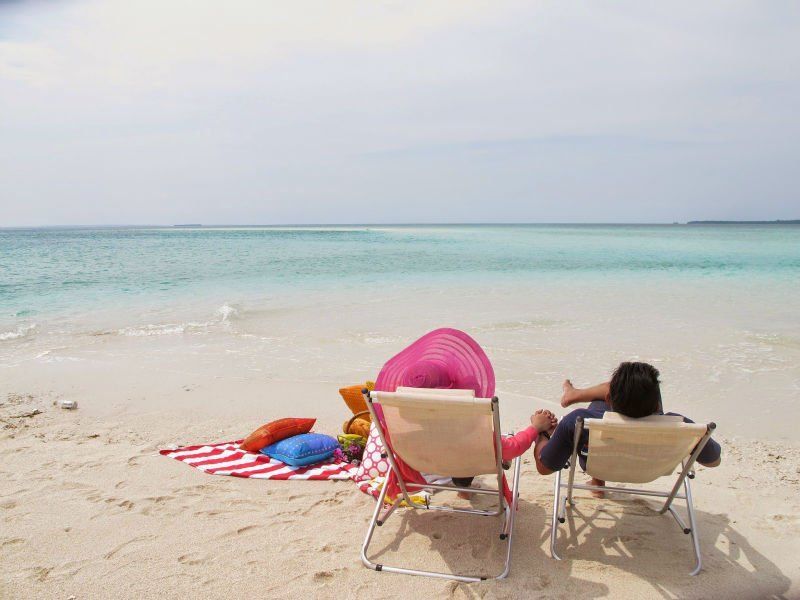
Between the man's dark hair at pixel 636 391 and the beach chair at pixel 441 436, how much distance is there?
622 mm

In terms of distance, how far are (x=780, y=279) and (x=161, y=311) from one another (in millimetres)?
18557

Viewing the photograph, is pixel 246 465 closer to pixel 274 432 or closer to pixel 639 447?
pixel 274 432

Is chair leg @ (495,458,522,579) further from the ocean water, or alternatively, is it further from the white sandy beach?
the ocean water

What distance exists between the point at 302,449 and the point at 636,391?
8.16ft

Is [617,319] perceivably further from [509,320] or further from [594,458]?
[594,458]

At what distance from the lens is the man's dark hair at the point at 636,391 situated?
291cm

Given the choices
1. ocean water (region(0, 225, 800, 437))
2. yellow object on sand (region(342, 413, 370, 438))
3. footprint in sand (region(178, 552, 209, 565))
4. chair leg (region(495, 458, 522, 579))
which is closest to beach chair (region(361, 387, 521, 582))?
chair leg (region(495, 458, 522, 579))

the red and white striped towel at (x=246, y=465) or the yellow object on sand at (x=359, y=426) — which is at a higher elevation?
the yellow object on sand at (x=359, y=426)

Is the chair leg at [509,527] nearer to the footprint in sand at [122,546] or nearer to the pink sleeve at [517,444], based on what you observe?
the pink sleeve at [517,444]

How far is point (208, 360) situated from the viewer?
8094 mm

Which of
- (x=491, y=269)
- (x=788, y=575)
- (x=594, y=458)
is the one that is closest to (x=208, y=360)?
(x=594, y=458)

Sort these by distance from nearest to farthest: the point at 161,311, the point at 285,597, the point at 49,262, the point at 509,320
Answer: the point at 285,597, the point at 509,320, the point at 161,311, the point at 49,262

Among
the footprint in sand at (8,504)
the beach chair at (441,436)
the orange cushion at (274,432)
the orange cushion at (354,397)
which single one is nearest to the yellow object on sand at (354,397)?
the orange cushion at (354,397)

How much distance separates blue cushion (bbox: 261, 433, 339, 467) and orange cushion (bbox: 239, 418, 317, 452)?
5cm
